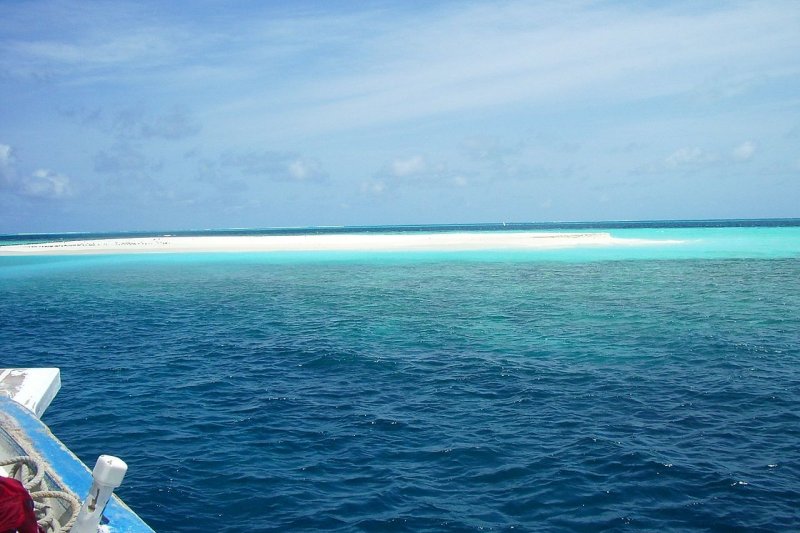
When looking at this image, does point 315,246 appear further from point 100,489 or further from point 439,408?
point 100,489

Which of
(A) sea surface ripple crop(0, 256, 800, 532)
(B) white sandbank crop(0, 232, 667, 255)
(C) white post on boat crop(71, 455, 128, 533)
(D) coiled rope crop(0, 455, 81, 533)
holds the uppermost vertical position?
(B) white sandbank crop(0, 232, 667, 255)

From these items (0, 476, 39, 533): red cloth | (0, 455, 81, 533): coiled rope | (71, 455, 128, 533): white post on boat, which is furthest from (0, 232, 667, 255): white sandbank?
(0, 476, 39, 533): red cloth

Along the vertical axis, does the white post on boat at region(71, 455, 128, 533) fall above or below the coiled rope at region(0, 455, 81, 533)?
above

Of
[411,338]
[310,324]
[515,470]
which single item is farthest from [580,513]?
[310,324]

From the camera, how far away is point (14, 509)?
12.7ft

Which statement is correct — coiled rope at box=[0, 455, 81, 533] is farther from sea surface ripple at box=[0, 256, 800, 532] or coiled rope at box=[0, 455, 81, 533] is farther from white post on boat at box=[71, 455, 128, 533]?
sea surface ripple at box=[0, 256, 800, 532]

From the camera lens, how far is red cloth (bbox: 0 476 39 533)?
384cm

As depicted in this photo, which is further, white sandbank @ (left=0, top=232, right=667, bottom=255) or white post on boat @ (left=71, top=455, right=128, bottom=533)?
white sandbank @ (left=0, top=232, right=667, bottom=255)

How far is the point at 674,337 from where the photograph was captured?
16.8 m

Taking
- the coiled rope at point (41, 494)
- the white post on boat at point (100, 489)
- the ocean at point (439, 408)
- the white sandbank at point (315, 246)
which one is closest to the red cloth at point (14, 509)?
the white post on boat at point (100, 489)

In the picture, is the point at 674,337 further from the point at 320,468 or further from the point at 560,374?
the point at 320,468

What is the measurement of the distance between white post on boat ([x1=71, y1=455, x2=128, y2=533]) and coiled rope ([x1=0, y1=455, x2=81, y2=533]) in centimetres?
45

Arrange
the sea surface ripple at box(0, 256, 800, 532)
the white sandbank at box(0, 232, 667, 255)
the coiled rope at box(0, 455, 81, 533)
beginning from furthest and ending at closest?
1. the white sandbank at box(0, 232, 667, 255)
2. the sea surface ripple at box(0, 256, 800, 532)
3. the coiled rope at box(0, 455, 81, 533)

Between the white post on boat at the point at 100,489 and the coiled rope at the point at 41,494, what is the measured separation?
0.45m
